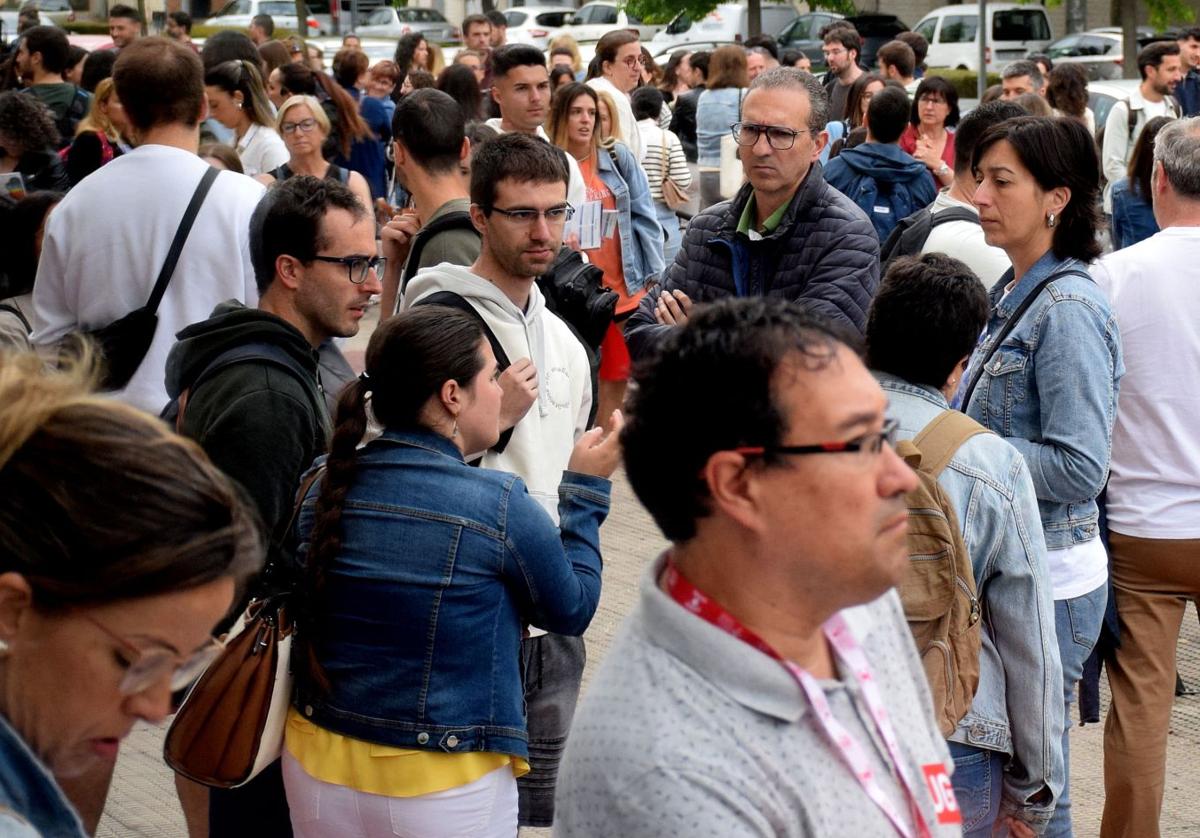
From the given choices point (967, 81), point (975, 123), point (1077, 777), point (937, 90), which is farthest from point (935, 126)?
point (967, 81)

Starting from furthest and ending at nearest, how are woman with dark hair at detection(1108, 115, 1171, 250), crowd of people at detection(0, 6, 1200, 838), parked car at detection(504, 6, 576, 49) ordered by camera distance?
1. parked car at detection(504, 6, 576, 49)
2. woman with dark hair at detection(1108, 115, 1171, 250)
3. crowd of people at detection(0, 6, 1200, 838)

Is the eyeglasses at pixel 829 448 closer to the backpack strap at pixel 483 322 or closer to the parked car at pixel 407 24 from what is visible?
the backpack strap at pixel 483 322

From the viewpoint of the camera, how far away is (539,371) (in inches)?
160

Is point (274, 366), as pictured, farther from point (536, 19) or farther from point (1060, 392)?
point (536, 19)

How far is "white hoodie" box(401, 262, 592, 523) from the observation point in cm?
393

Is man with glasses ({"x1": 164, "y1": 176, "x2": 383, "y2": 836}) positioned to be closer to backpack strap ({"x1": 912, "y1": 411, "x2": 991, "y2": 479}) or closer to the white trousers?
the white trousers

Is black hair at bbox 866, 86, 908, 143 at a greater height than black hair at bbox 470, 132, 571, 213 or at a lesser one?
lesser

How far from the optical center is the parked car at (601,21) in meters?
39.5

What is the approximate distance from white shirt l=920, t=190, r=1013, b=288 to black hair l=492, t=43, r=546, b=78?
9.31 feet

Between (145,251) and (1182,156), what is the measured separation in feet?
10.5

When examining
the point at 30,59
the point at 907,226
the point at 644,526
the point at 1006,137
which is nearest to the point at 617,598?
the point at 644,526

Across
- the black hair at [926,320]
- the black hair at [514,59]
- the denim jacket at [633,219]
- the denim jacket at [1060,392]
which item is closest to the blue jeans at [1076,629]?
the denim jacket at [1060,392]

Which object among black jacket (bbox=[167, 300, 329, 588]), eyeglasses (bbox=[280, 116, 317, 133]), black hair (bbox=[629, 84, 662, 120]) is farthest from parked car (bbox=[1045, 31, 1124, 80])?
black jacket (bbox=[167, 300, 329, 588])

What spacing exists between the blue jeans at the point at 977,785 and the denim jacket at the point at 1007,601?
0.03 m
